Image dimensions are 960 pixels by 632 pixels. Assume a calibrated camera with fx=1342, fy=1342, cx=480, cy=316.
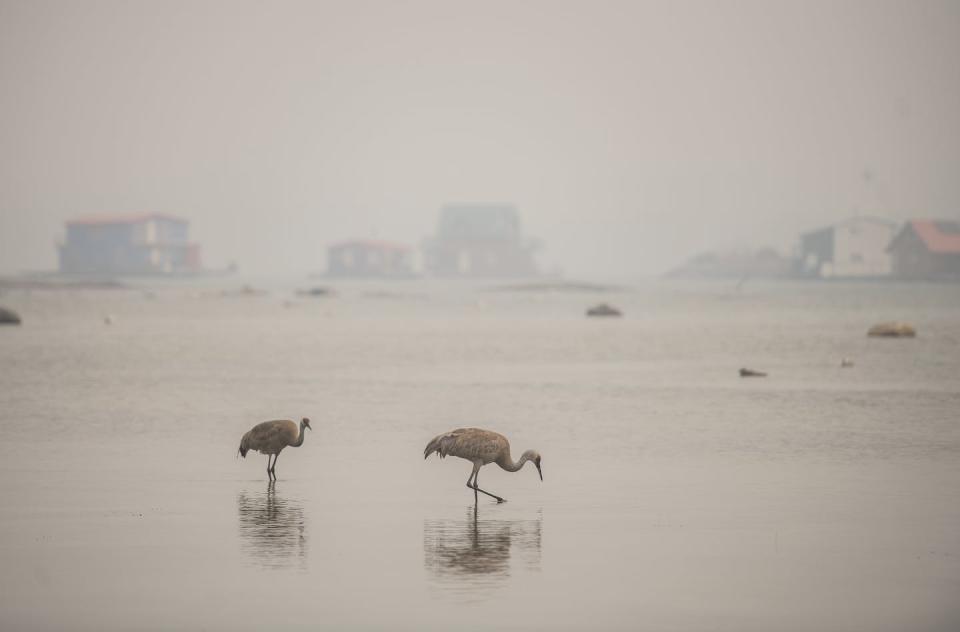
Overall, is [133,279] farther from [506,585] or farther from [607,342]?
[506,585]

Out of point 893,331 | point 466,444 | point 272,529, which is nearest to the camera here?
point 272,529

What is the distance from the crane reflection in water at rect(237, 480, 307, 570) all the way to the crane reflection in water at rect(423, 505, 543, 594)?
3.97 ft

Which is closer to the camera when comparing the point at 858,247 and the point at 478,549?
the point at 478,549

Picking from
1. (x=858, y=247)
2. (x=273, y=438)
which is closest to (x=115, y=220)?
(x=858, y=247)

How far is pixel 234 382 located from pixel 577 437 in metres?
14.5

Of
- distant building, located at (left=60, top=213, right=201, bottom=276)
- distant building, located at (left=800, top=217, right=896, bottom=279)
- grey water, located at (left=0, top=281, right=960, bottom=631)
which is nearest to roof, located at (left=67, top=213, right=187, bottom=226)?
distant building, located at (left=60, top=213, right=201, bottom=276)

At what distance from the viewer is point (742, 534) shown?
43.1ft

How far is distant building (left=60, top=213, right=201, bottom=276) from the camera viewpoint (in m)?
173

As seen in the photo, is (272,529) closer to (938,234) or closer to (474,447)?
(474,447)

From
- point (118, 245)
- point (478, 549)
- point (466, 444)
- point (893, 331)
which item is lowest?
point (478, 549)

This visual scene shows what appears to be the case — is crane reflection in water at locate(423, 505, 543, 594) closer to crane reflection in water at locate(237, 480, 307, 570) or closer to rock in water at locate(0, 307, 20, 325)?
crane reflection in water at locate(237, 480, 307, 570)

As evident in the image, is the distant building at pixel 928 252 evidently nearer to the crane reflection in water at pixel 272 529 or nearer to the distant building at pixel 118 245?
the distant building at pixel 118 245

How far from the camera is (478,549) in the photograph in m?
12.5

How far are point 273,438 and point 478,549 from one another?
484 cm
